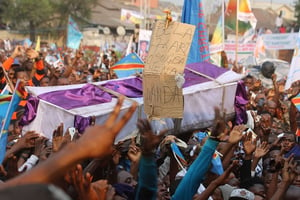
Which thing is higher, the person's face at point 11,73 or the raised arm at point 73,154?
the raised arm at point 73,154

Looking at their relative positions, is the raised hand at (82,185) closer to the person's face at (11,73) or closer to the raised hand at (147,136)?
the raised hand at (147,136)

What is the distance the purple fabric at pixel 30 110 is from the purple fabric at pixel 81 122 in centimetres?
54

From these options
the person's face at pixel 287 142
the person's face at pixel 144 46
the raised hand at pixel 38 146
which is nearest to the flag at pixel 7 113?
the raised hand at pixel 38 146

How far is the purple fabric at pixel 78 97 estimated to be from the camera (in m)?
4.30

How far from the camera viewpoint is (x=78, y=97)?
14.7 feet

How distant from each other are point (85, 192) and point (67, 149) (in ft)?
2.23

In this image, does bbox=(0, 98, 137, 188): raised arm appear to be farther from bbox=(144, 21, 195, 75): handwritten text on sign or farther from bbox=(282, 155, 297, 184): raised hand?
bbox=(144, 21, 195, 75): handwritten text on sign

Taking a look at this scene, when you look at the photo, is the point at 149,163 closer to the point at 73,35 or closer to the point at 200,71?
the point at 200,71

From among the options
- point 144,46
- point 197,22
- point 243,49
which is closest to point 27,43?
point 144,46

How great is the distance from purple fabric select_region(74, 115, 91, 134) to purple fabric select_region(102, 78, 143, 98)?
81cm

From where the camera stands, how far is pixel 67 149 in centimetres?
144

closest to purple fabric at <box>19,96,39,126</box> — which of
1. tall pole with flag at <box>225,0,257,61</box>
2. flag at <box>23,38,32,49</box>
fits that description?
flag at <box>23,38,32,49</box>

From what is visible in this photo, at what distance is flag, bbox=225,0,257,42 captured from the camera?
41.7 ft

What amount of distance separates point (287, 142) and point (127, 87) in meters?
1.67
